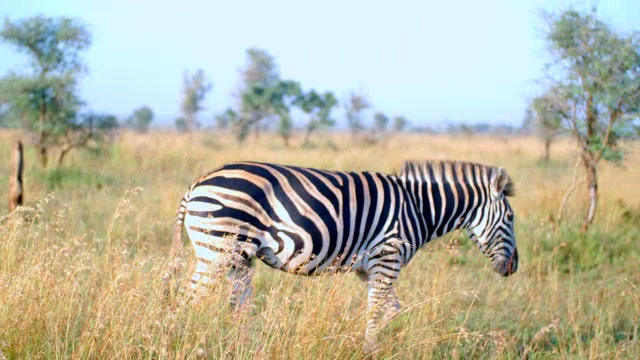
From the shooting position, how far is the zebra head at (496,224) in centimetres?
456

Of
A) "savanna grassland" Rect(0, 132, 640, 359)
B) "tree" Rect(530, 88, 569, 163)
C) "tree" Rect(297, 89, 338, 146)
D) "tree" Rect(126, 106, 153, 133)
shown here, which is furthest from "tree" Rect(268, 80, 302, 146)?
"tree" Rect(126, 106, 153, 133)

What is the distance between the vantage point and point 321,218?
392 cm

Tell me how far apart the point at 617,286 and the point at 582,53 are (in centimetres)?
352

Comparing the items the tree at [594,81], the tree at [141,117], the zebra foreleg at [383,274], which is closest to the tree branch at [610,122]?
the tree at [594,81]

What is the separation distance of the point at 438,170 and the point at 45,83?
438 inches

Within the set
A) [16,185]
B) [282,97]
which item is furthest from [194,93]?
[16,185]

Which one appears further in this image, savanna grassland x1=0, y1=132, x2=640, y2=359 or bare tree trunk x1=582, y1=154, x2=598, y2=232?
bare tree trunk x1=582, y1=154, x2=598, y2=232

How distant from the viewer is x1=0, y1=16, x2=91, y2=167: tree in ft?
42.9

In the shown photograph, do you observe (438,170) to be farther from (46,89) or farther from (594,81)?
(46,89)

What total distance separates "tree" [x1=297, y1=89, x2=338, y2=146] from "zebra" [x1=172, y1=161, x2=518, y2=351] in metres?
24.3

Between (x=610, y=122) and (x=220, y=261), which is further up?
(x=610, y=122)

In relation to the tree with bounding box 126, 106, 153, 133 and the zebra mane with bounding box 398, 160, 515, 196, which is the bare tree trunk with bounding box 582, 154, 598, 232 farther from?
the tree with bounding box 126, 106, 153, 133

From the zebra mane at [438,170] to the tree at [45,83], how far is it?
34.7ft

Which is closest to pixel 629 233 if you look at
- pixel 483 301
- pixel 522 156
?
pixel 483 301
